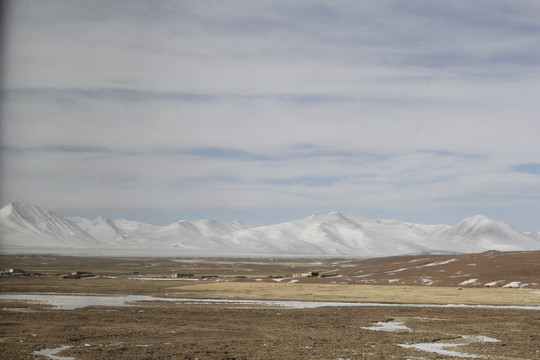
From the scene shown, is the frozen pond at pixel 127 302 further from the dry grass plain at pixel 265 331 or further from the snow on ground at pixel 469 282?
the snow on ground at pixel 469 282

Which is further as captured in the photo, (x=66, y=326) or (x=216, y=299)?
(x=216, y=299)

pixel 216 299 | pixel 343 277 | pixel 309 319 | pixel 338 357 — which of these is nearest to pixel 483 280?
pixel 343 277

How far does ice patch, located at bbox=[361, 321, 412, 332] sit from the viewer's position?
4291cm

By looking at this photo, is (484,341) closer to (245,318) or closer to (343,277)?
(245,318)

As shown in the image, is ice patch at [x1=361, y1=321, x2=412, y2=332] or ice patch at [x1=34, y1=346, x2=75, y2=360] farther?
ice patch at [x1=361, y1=321, x2=412, y2=332]

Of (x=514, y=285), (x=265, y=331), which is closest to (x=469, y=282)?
(x=514, y=285)

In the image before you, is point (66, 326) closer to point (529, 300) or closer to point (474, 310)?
point (474, 310)

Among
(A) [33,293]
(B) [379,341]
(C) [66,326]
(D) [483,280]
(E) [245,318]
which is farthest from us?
(D) [483,280]

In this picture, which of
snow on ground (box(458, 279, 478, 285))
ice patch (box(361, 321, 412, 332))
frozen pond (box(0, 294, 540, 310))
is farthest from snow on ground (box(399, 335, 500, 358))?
snow on ground (box(458, 279, 478, 285))

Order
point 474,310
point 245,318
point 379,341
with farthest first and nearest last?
point 474,310
point 245,318
point 379,341

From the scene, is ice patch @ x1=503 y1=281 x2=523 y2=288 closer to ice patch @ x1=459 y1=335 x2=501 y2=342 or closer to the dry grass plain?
the dry grass plain

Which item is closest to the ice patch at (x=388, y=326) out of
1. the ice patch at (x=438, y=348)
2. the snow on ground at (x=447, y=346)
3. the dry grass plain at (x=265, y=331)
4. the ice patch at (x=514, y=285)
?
the dry grass plain at (x=265, y=331)

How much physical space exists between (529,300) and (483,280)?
3336 centimetres

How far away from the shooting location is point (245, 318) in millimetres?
48594
